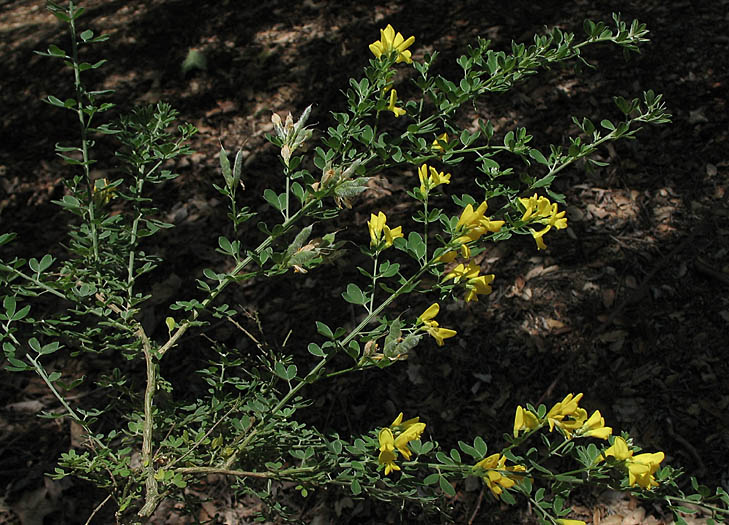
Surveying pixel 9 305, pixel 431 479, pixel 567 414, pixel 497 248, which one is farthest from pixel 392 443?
pixel 497 248

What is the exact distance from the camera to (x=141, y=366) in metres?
2.43

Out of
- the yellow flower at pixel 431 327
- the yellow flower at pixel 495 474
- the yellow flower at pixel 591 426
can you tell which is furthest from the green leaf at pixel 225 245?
the yellow flower at pixel 591 426

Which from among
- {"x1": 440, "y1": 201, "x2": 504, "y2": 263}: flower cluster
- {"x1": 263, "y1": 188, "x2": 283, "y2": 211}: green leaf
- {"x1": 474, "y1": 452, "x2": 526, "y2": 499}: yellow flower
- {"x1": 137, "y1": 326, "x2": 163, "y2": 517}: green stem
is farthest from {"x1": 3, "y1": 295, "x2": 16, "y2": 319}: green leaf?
{"x1": 474, "y1": 452, "x2": 526, "y2": 499}: yellow flower

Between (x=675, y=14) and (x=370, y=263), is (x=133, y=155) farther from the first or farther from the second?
(x=675, y=14)

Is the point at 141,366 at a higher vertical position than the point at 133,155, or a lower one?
lower

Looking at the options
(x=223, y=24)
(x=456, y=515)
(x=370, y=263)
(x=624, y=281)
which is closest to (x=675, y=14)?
(x=624, y=281)

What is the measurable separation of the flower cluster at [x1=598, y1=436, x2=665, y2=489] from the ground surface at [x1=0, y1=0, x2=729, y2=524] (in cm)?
93

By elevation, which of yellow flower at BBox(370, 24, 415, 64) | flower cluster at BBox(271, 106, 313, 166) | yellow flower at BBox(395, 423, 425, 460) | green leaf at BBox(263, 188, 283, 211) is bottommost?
yellow flower at BBox(395, 423, 425, 460)

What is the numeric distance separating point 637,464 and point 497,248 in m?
1.66

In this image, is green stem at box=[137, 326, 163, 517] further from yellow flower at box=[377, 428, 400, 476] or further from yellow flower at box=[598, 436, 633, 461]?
yellow flower at box=[598, 436, 633, 461]

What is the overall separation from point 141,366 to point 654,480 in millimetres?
1921

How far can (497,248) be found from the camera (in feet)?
8.86

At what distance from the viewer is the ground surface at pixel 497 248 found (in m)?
2.18

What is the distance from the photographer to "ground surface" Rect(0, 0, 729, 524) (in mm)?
2180
